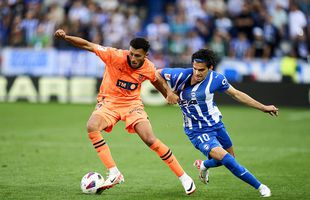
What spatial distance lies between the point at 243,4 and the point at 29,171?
1512 centimetres

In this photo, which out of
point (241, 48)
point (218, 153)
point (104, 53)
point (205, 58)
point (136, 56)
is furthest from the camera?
point (241, 48)

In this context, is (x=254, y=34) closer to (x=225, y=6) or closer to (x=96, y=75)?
(x=225, y=6)

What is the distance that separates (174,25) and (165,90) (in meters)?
15.8

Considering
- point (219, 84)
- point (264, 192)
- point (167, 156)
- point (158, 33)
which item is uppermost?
point (219, 84)

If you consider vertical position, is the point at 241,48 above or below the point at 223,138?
below

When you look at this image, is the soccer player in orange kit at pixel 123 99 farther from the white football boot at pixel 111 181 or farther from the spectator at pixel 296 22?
the spectator at pixel 296 22

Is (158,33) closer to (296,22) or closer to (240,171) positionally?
(296,22)

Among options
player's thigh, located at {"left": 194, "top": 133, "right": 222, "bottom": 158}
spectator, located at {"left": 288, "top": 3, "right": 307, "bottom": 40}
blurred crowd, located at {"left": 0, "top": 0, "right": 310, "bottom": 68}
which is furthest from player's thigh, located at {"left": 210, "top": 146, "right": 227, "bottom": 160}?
spectator, located at {"left": 288, "top": 3, "right": 307, "bottom": 40}

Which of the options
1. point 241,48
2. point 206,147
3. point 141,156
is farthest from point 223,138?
point 241,48

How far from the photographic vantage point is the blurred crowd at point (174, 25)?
23422mm

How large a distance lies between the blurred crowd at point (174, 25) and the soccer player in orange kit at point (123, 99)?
45.9 feet

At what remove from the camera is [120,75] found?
9617 millimetres

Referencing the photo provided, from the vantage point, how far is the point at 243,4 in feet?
80.1

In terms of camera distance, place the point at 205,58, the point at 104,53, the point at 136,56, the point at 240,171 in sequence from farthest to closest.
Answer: the point at 104,53
the point at 136,56
the point at 205,58
the point at 240,171
